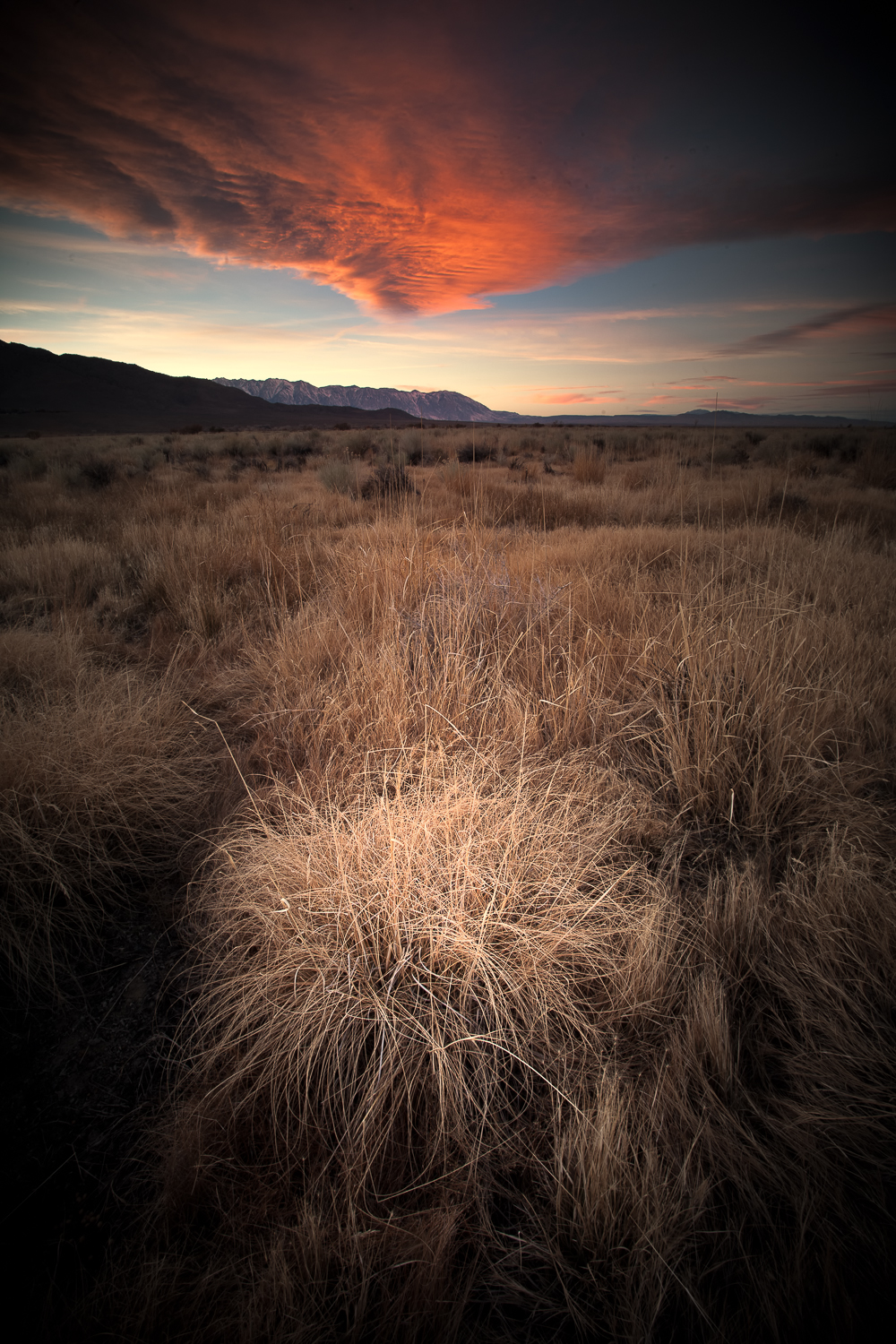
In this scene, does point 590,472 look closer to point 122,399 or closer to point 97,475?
point 97,475

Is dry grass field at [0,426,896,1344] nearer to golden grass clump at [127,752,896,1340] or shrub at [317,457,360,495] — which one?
golden grass clump at [127,752,896,1340]

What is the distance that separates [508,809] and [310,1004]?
0.80 m

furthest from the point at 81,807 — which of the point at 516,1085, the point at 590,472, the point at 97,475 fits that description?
the point at 97,475

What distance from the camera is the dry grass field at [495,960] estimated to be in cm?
83

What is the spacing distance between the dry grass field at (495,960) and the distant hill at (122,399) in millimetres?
70895

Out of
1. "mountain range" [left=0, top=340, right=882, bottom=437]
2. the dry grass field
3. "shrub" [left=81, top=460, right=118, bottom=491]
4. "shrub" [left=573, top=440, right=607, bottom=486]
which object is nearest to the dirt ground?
the dry grass field

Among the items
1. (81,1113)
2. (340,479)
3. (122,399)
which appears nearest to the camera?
(81,1113)

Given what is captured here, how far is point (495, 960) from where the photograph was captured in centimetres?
126

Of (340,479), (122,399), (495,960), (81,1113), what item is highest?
(122,399)

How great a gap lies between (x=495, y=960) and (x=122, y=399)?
103252 millimetres

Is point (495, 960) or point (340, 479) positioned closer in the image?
point (495, 960)

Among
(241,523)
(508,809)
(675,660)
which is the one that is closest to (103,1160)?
(508,809)

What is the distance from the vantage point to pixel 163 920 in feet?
5.14

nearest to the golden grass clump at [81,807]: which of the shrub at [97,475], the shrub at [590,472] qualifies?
the shrub at [590,472]
